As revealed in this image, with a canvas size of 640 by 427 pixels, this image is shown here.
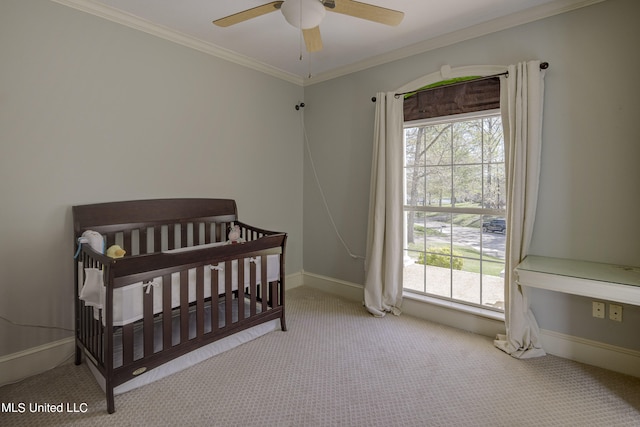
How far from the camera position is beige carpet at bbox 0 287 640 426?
1.58m

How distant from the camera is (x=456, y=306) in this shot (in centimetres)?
263

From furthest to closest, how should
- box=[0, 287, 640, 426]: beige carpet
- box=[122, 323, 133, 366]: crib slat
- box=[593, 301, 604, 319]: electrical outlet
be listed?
box=[593, 301, 604, 319]: electrical outlet → box=[122, 323, 133, 366]: crib slat → box=[0, 287, 640, 426]: beige carpet

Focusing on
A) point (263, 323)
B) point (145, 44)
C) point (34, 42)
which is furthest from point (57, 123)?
point (263, 323)

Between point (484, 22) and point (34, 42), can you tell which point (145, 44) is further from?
point (484, 22)

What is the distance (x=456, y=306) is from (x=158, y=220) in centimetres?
247

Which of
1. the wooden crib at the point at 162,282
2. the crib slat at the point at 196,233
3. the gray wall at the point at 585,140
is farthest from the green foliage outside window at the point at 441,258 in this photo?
the crib slat at the point at 196,233

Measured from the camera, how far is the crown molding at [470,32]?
2090mm

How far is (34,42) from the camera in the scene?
1.94 metres

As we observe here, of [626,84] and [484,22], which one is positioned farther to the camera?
[484,22]

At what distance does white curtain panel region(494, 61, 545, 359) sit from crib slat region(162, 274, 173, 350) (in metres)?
2.19

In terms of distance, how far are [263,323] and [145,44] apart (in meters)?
2.30

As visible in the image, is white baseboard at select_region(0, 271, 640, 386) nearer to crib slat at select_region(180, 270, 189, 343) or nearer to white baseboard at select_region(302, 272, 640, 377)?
white baseboard at select_region(302, 272, 640, 377)

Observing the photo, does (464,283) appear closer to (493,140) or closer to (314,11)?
(493,140)

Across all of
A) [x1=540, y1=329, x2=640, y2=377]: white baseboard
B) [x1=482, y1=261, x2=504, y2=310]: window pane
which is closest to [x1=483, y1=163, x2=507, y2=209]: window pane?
[x1=482, y1=261, x2=504, y2=310]: window pane
